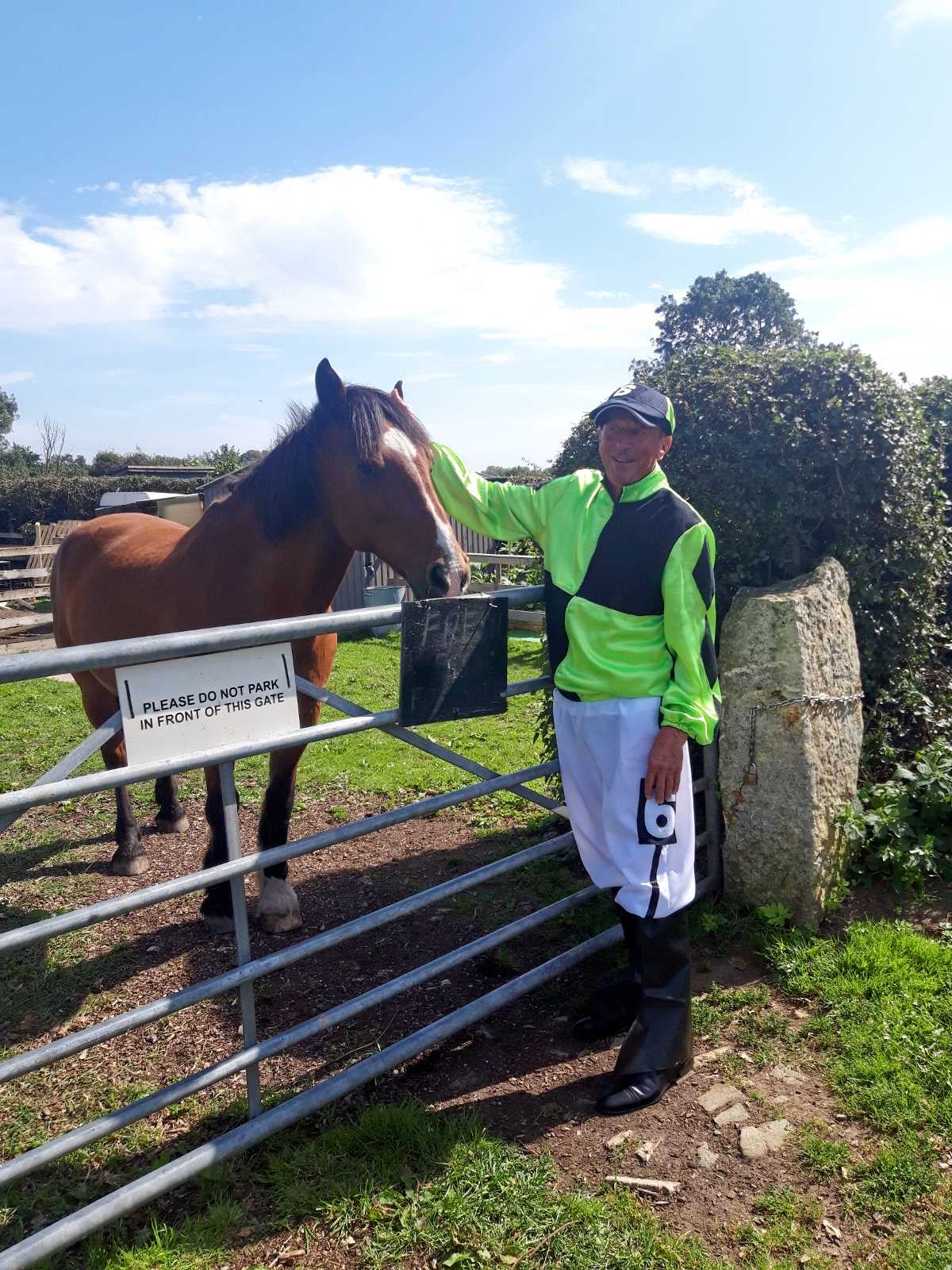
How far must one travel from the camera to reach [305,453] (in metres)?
3.34

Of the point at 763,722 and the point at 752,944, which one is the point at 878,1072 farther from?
the point at 763,722

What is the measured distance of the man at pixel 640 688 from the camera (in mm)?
2506

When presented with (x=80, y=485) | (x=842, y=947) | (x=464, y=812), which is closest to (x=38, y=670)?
(x=842, y=947)

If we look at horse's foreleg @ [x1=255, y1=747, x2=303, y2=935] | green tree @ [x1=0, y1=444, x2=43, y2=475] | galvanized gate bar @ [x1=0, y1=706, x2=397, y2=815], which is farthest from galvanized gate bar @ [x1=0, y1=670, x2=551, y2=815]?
green tree @ [x1=0, y1=444, x2=43, y2=475]

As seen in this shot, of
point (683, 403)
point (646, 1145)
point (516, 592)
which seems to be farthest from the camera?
point (683, 403)

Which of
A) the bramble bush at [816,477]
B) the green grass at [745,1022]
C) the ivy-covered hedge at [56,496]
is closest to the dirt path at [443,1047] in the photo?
the green grass at [745,1022]

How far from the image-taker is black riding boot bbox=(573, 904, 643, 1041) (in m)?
2.91

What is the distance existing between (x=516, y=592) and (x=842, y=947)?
2011 mm

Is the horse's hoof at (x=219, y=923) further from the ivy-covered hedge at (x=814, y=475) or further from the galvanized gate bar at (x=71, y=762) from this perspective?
the ivy-covered hedge at (x=814, y=475)

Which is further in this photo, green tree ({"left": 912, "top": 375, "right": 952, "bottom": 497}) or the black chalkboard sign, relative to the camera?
green tree ({"left": 912, "top": 375, "right": 952, "bottom": 497})

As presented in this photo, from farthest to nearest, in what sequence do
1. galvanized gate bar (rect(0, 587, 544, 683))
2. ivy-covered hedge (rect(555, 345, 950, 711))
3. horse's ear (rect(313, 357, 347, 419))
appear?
ivy-covered hedge (rect(555, 345, 950, 711)) → horse's ear (rect(313, 357, 347, 419)) → galvanized gate bar (rect(0, 587, 544, 683))

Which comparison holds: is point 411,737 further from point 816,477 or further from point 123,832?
point 123,832

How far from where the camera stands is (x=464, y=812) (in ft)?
17.7

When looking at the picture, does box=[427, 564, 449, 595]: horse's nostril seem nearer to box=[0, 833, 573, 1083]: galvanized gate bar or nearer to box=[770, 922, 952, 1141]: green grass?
box=[0, 833, 573, 1083]: galvanized gate bar
